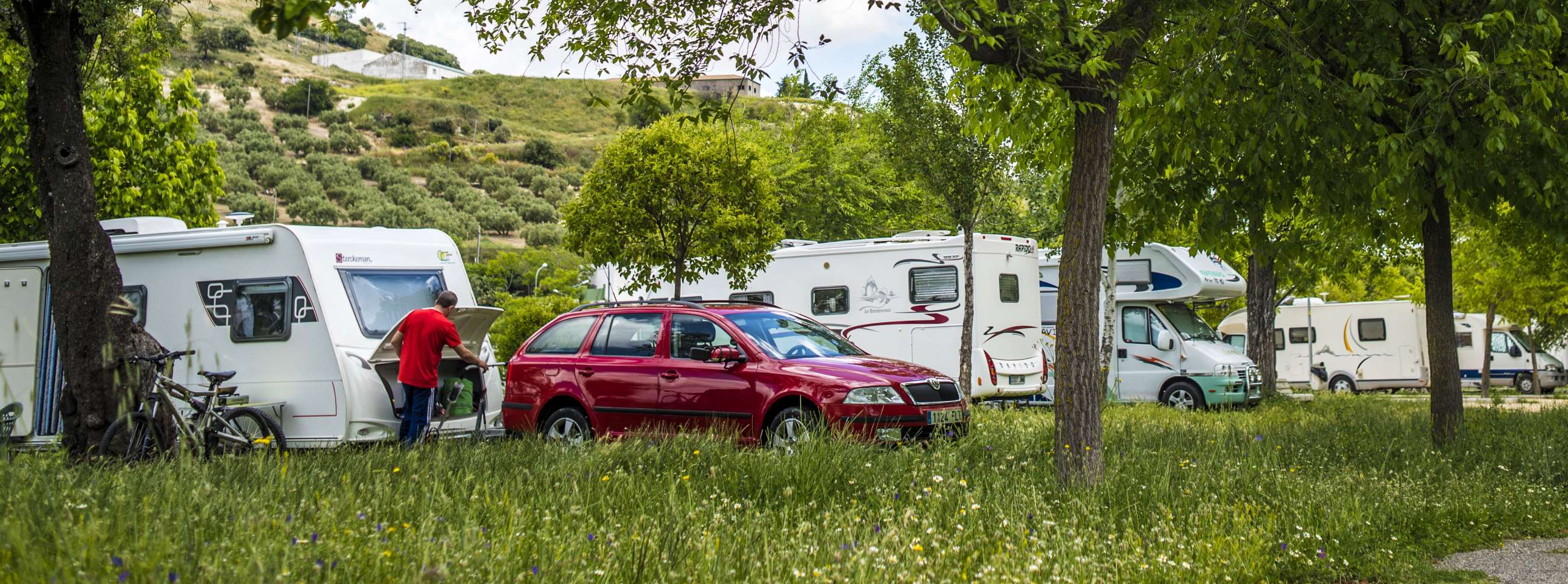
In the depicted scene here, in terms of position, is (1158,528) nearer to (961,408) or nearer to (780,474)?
(780,474)

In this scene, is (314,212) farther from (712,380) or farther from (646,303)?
(712,380)

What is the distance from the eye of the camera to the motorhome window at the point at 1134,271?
17844mm

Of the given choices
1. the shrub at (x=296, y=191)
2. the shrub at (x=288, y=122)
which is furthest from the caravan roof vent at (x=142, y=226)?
the shrub at (x=288, y=122)

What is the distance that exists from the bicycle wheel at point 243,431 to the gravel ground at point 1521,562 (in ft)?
26.3

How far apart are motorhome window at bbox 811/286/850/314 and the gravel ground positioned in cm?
1110

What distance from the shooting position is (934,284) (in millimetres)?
16766

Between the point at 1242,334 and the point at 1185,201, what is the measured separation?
2171 centimetres

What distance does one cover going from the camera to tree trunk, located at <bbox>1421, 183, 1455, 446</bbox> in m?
10.1

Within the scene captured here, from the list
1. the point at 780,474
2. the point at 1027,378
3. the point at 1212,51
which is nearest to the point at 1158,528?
the point at 780,474

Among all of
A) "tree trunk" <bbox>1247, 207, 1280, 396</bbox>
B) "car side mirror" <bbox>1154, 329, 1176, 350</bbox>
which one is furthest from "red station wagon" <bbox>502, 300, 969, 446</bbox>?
"tree trunk" <bbox>1247, 207, 1280, 396</bbox>

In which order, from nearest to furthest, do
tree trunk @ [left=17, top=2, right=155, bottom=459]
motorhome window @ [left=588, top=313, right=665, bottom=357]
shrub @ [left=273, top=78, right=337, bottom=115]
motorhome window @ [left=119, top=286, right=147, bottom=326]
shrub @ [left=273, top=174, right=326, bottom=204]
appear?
tree trunk @ [left=17, top=2, right=155, bottom=459] → motorhome window @ [left=588, top=313, right=665, bottom=357] → motorhome window @ [left=119, top=286, right=147, bottom=326] → shrub @ [left=273, top=174, right=326, bottom=204] → shrub @ [left=273, top=78, right=337, bottom=115]

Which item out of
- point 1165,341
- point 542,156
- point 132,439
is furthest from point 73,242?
point 542,156

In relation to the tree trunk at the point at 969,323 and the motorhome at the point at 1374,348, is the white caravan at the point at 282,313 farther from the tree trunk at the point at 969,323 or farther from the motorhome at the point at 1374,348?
the motorhome at the point at 1374,348

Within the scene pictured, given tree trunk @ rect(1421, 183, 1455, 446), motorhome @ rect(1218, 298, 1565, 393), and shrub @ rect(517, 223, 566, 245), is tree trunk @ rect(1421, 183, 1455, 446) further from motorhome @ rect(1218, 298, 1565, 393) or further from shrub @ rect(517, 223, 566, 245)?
shrub @ rect(517, 223, 566, 245)
